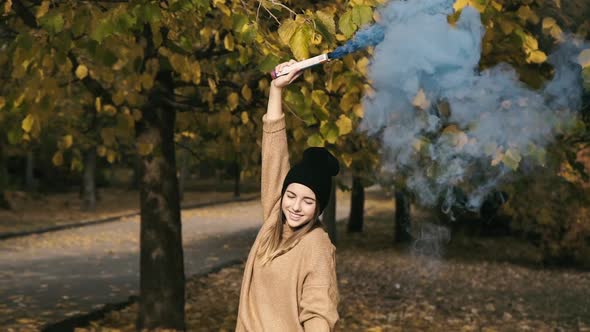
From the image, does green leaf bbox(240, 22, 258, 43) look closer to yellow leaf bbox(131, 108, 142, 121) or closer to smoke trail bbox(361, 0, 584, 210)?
smoke trail bbox(361, 0, 584, 210)

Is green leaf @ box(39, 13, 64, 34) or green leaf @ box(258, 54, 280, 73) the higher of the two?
green leaf @ box(39, 13, 64, 34)

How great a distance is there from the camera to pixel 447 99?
5934 millimetres

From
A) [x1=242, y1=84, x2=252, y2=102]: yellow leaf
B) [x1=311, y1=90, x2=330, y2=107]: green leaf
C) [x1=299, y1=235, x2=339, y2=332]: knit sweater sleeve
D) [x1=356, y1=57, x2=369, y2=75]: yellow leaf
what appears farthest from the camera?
[x1=242, y1=84, x2=252, y2=102]: yellow leaf

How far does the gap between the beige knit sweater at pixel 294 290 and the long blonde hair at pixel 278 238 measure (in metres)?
0.02

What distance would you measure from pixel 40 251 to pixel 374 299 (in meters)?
8.45

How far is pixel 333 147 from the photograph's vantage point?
8.13 meters

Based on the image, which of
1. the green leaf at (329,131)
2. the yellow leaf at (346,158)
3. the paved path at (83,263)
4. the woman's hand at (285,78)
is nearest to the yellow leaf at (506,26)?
the green leaf at (329,131)

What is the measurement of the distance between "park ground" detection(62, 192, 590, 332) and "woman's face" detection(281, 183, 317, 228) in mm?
6543

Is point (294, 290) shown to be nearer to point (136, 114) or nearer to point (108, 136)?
point (108, 136)

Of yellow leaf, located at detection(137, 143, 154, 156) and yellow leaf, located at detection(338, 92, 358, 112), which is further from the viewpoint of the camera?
yellow leaf, located at detection(137, 143, 154, 156)

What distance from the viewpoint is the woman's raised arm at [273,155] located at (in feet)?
13.3

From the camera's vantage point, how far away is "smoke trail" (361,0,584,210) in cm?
535

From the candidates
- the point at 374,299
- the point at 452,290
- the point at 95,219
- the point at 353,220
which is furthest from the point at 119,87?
the point at 95,219

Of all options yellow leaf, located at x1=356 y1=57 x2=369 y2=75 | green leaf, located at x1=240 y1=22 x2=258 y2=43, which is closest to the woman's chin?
green leaf, located at x1=240 y1=22 x2=258 y2=43
